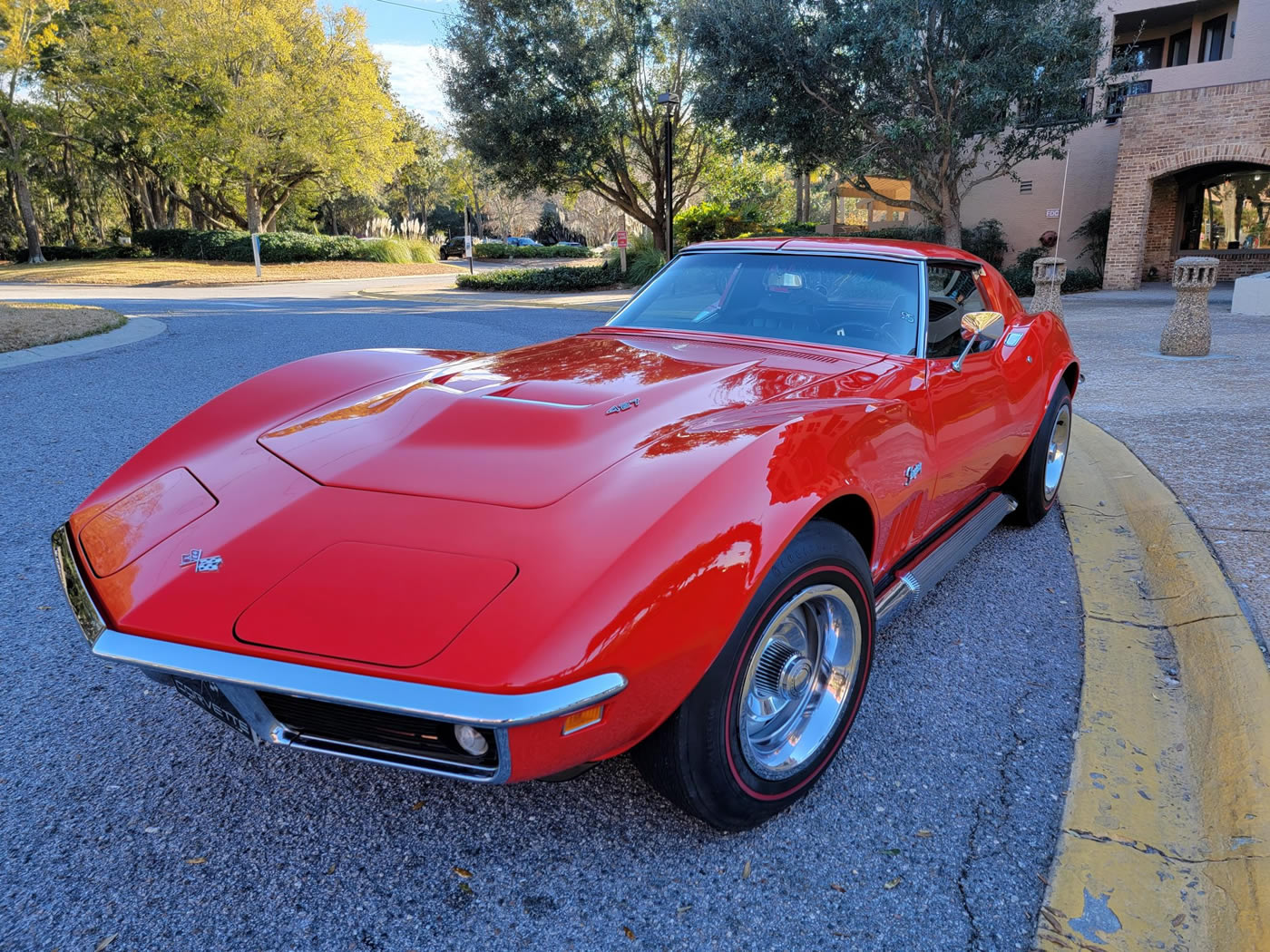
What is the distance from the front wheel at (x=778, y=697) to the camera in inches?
69.4

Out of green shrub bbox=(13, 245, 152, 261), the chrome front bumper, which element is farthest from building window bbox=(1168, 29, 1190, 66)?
green shrub bbox=(13, 245, 152, 261)

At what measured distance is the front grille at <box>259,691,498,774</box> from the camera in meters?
1.54

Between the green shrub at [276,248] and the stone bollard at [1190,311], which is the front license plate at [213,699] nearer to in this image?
the stone bollard at [1190,311]

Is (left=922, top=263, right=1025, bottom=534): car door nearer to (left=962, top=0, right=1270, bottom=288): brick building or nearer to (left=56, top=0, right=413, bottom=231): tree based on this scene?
(left=962, top=0, right=1270, bottom=288): brick building

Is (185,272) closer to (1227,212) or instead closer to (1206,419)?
(1206,419)

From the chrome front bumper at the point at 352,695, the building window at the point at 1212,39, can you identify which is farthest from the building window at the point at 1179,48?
the chrome front bumper at the point at 352,695

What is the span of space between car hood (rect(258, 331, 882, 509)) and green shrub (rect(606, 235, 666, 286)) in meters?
18.6

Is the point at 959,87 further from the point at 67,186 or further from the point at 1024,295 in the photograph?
the point at 67,186

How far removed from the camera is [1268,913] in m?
1.67

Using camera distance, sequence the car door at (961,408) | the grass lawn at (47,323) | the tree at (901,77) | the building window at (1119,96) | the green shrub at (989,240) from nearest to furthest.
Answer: the car door at (961,408) < the grass lawn at (47,323) < the tree at (901,77) < the building window at (1119,96) < the green shrub at (989,240)

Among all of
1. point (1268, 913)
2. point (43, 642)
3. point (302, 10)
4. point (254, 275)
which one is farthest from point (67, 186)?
point (1268, 913)

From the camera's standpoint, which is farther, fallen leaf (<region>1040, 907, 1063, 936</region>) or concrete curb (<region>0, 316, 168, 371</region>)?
concrete curb (<region>0, 316, 168, 371</region>)

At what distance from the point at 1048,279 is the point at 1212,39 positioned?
18098 mm

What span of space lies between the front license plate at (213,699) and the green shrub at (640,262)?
19.9 meters
